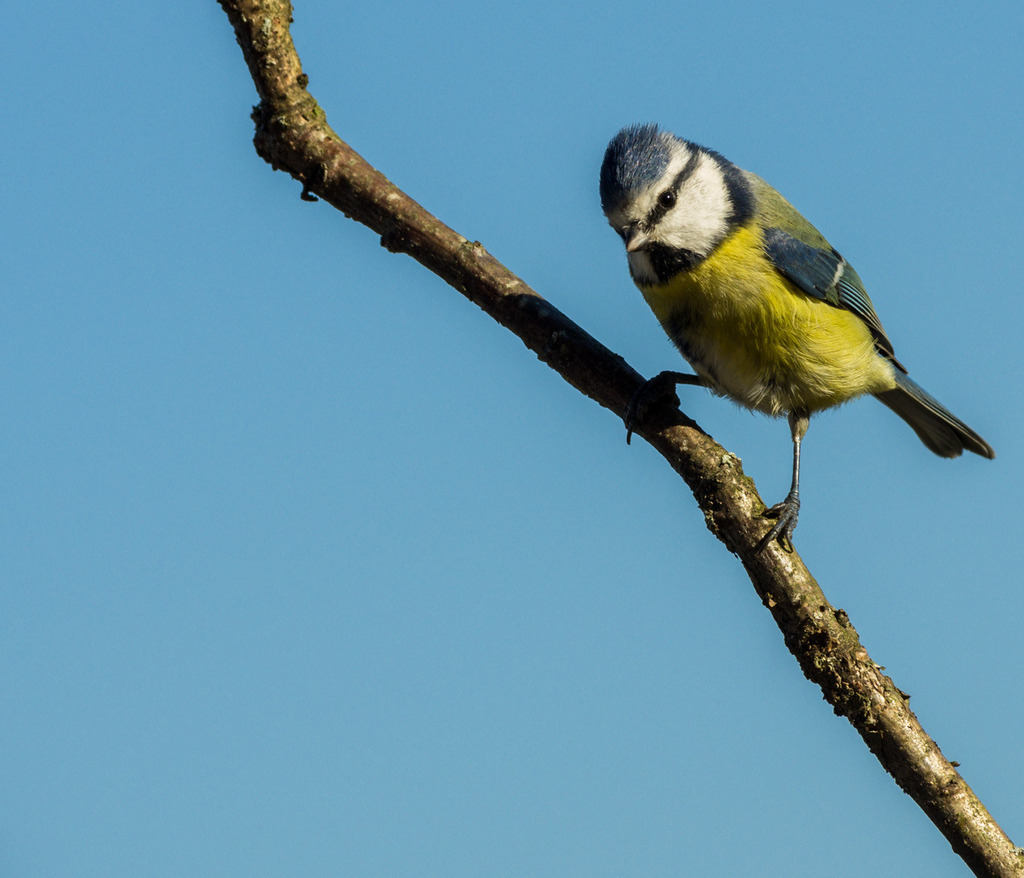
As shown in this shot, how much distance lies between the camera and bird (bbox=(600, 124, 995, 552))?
3592 millimetres

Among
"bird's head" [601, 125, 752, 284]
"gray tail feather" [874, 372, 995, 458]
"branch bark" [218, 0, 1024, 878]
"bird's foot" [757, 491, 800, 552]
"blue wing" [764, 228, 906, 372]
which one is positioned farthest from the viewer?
"gray tail feather" [874, 372, 995, 458]

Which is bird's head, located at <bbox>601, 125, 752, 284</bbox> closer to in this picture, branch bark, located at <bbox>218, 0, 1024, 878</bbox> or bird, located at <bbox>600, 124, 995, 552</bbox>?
bird, located at <bbox>600, 124, 995, 552</bbox>

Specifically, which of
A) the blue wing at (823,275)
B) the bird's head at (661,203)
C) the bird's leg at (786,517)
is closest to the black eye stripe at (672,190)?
the bird's head at (661,203)

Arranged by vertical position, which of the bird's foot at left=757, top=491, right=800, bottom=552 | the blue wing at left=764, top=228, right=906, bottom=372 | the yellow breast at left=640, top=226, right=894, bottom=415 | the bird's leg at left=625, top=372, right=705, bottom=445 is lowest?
the bird's foot at left=757, top=491, right=800, bottom=552

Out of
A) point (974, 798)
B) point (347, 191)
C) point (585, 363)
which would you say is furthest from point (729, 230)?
point (974, 798)

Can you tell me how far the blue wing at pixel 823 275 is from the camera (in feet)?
12.5

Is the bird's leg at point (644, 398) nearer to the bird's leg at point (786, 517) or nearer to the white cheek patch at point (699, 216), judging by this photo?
the bird's leg at point (786, 517)

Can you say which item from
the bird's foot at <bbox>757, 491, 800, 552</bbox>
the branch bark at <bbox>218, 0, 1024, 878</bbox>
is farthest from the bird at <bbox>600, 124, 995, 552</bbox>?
the branch bark at <bbox>218, 0, 1024, 878</bbox>

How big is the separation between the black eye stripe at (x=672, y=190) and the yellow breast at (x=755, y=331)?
23 centimetres

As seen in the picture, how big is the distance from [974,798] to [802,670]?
51 centimetres

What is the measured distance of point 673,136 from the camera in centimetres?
373

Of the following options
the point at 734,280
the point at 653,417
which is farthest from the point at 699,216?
the point at 653,417

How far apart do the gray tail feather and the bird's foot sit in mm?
1778

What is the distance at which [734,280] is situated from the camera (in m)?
3.66
